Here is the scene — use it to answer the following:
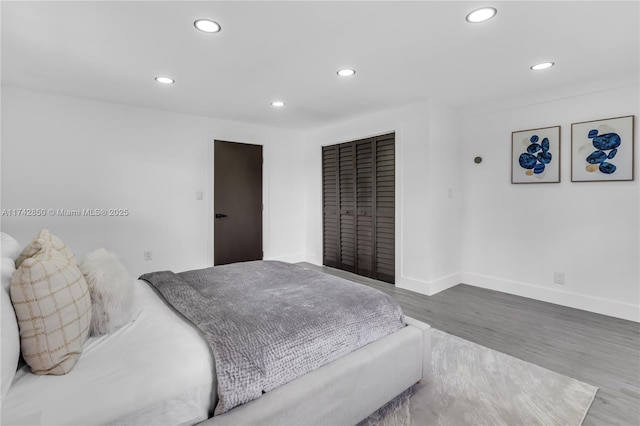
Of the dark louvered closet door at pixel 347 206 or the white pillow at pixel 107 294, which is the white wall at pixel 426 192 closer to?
the dark louvered closet door at pixel 347 206

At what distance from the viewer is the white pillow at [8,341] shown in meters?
0.98

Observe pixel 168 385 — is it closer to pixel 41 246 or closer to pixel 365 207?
pixel 41 246

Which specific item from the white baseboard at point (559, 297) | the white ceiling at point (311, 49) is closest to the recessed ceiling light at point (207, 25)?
the white ceiling at point (311, 49)

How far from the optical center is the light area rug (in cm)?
172

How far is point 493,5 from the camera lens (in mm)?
1864

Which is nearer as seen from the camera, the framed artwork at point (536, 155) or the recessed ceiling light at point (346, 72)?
the recessed ceiling light at point (346, 72)

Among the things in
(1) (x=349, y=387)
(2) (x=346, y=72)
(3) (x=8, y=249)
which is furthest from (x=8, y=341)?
(2) (x=346, y=72)

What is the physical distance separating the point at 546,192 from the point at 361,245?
2278mm

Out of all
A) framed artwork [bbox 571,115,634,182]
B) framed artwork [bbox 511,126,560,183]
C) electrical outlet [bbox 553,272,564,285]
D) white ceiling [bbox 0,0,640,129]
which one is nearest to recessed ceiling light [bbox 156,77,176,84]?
white ceiling [bbox 0,0,640,129]

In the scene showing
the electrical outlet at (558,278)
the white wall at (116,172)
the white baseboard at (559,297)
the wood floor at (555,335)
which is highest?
the white wall at (116,172)

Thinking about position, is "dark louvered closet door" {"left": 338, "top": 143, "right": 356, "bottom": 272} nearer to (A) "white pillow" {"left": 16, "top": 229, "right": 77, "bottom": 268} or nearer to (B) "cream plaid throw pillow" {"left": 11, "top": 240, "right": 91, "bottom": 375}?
(A) "white pillow" {"left": 16, "top": 229, "right": 77, "bottom": 268}

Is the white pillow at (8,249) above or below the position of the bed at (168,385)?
above

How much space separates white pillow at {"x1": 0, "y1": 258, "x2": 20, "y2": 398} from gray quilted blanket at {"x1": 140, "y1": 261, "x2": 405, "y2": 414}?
0.61m

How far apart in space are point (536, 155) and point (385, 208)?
1.77m
